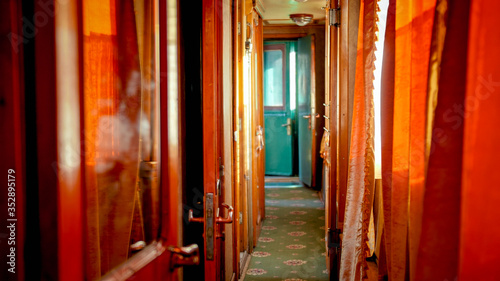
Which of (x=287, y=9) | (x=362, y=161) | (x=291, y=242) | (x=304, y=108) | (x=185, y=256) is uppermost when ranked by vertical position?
(x=287, y=9)

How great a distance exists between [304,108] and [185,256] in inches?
239

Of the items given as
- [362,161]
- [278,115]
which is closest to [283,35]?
[278,115]

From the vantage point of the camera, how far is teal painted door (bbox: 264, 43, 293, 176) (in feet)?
25.5

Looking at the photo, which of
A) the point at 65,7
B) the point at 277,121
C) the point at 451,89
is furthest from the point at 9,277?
the point at 277,121

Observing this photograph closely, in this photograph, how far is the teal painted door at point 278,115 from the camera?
7.78m

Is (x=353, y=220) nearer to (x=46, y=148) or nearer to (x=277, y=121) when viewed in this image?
(x=46, y=148)

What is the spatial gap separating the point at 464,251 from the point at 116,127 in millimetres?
946

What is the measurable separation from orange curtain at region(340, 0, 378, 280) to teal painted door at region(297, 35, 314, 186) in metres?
4.59

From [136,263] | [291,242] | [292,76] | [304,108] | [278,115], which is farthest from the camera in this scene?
[278,115]

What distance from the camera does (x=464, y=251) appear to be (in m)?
0.90

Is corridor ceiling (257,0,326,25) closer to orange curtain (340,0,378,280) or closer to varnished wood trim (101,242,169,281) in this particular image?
orange curtain (340,0,378,280)

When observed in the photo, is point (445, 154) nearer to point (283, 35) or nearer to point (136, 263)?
point (136, 263)

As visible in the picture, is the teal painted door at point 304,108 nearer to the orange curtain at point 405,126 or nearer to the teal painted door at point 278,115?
the teal painted door at point 278,115

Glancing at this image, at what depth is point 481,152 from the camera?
87cm
